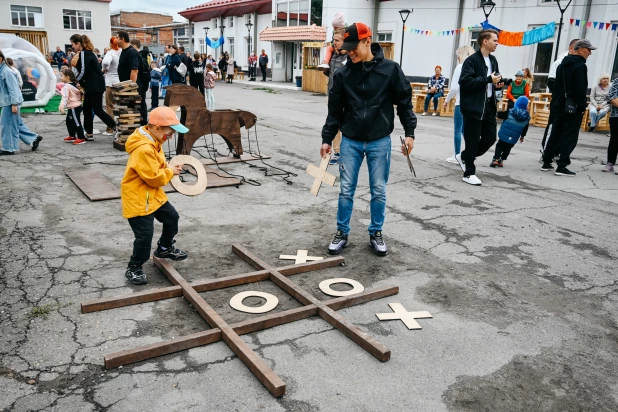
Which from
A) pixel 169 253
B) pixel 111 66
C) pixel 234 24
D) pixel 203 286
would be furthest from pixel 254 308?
pixel 234 24

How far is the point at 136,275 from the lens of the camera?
4.08 meters

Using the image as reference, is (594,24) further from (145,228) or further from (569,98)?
(145,228)

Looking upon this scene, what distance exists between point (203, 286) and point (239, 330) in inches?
29.2

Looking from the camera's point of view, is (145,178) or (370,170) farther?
(370,170)

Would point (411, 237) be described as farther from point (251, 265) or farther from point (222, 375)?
point (222, 375)

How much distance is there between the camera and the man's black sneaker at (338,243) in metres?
4.85

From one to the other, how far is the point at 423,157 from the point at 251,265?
20.2 feet

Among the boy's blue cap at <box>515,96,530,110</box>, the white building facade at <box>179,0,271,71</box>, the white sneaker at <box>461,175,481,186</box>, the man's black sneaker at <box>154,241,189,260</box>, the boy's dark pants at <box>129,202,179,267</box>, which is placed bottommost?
the man's black sneaker at <box>154,241,189,260</box>

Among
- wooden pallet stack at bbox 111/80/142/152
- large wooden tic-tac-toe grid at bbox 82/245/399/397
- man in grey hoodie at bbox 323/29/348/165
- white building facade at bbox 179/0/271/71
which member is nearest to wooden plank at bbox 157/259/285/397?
large wooden tic-tac-toe grid at bbox 82/245/399/397

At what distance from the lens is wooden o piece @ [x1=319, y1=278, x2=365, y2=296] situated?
13.2ft

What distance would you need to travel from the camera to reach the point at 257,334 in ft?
11.2

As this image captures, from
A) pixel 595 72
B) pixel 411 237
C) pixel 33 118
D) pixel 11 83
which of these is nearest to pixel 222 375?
pixel 411 237

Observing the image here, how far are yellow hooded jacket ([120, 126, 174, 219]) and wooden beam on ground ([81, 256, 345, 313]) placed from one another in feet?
2.05

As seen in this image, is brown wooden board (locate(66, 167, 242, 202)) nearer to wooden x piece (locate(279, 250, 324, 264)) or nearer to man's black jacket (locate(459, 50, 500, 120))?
wooden x piece (locate(279, 250, 324, 264))
